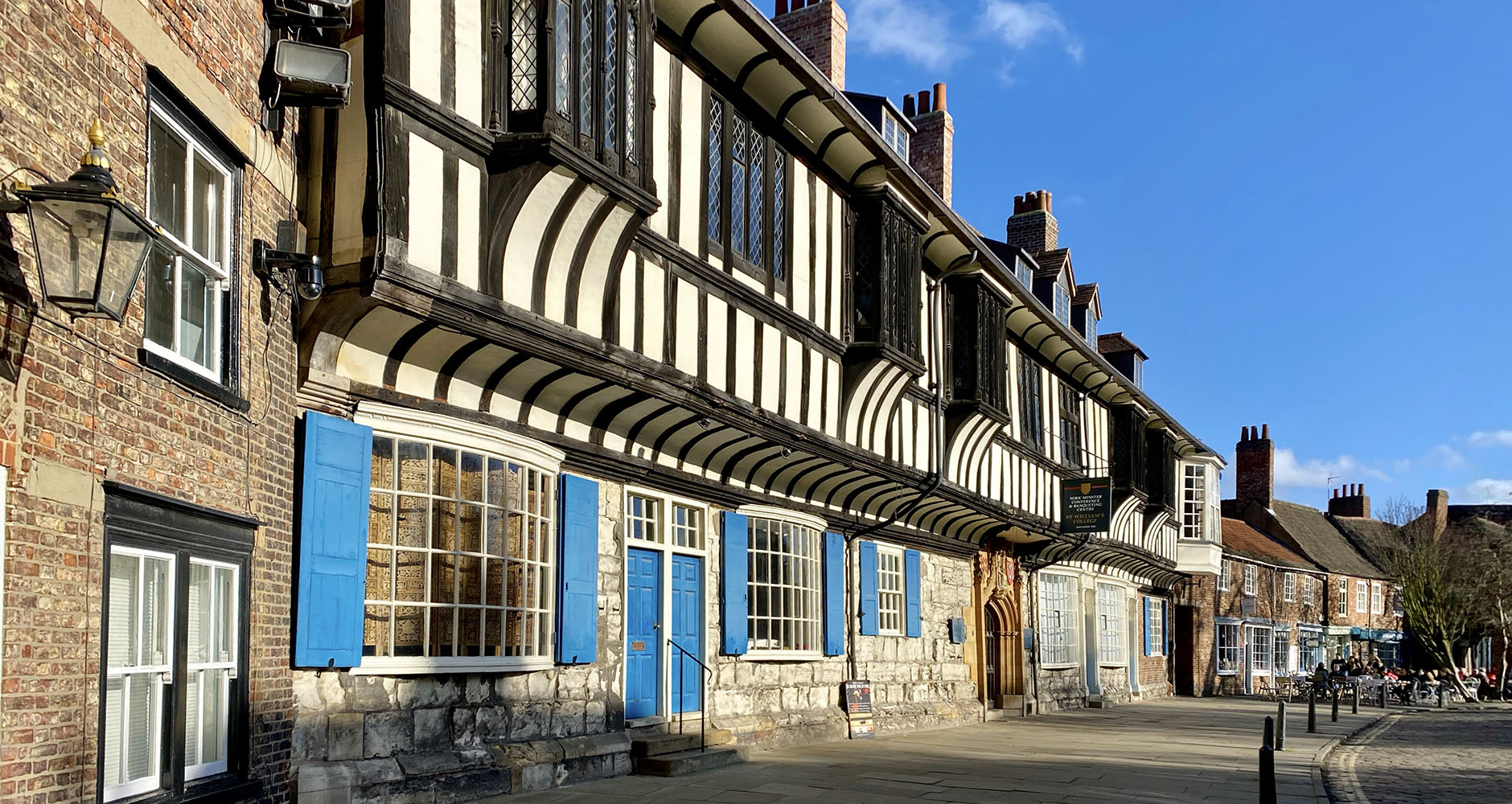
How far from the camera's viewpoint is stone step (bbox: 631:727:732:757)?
446 inches

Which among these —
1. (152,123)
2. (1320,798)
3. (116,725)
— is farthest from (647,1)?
(1320,798)

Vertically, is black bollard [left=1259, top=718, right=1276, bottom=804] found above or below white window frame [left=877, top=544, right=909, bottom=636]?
below

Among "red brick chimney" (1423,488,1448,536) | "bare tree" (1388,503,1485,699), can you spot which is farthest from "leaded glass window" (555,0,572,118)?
"red brick chimney" (1423,488,1448,536)

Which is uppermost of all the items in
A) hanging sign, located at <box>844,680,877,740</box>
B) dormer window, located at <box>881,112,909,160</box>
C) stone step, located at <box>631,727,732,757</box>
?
dormer window, located at <box>881,112,909,160</box>

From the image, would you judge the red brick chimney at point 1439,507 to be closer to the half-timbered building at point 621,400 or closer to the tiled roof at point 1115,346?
the tiled roof at point 1115,346

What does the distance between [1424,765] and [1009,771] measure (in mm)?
6382

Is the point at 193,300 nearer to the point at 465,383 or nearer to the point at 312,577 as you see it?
the point at 312,577

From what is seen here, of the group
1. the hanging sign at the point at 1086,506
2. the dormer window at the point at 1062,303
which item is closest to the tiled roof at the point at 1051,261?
the dormer window at the point at 1062,303

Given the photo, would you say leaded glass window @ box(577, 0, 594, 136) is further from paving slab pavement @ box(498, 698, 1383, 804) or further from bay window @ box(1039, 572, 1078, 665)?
→ bay window @ box(1039, 572, 1078, 665)

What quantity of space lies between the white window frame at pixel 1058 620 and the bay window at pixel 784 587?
1018cm

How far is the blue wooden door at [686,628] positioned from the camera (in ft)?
41.3

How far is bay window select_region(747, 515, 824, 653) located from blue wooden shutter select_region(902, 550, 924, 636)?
115 inches

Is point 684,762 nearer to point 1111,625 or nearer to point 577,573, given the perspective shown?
point 577,573

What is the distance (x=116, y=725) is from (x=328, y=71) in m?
3.89
